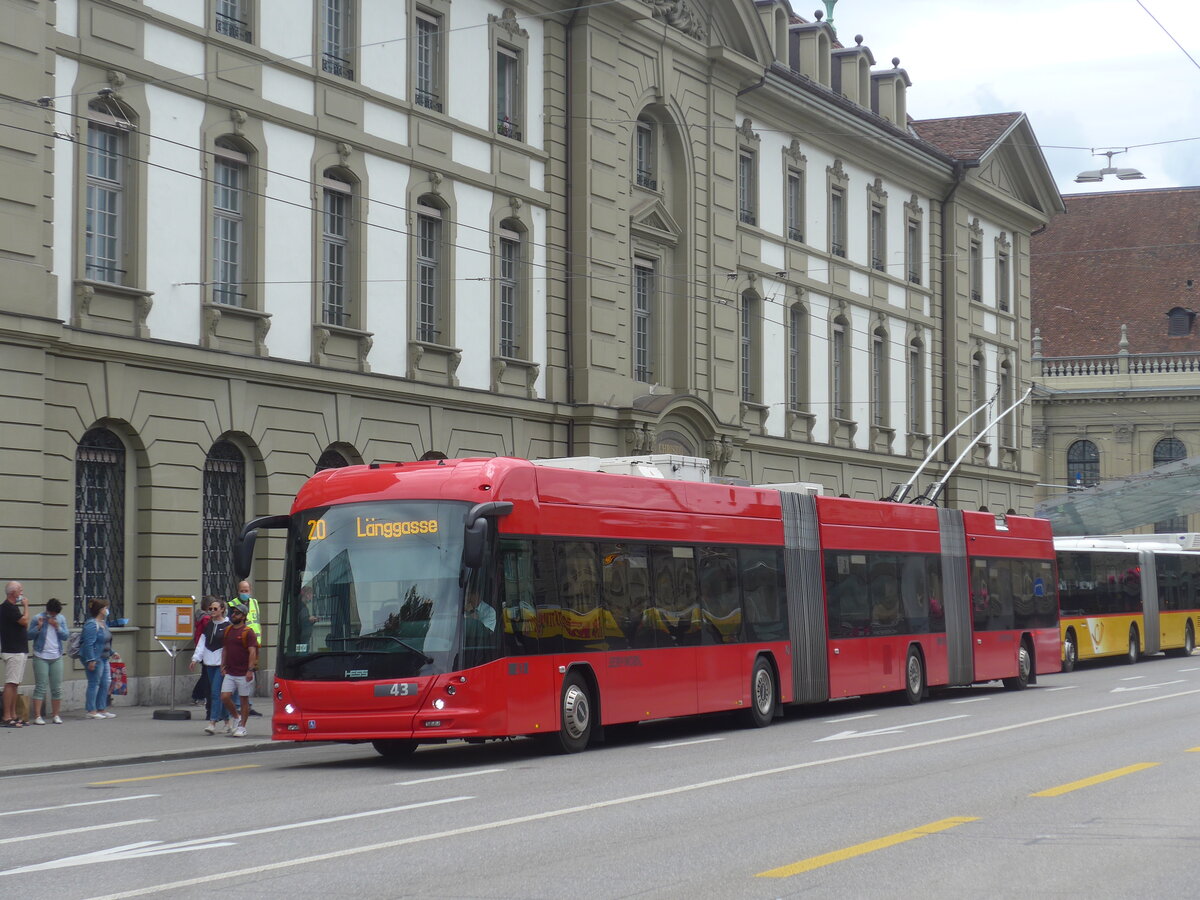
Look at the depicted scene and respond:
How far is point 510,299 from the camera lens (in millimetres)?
33094

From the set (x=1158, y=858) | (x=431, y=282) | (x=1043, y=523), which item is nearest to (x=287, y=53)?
(x=431, y=282)

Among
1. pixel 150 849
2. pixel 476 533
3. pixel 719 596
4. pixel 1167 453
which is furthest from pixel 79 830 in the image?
pixel 1167 453

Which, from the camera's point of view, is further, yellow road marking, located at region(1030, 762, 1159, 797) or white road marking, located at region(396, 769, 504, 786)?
white road marking, located at region(396, 769, 504, 786)

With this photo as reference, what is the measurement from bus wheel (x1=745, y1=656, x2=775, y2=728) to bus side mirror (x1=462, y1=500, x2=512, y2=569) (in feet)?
20.2

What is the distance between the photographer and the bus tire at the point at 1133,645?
43.3 metres

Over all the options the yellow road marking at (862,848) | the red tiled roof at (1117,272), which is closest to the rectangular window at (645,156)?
the yellow road marking at (862,848)

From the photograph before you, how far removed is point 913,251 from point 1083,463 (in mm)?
Result: 32575

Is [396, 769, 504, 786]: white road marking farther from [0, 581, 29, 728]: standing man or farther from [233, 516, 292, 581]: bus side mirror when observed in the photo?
[0, 581, 29, 728]: standing man

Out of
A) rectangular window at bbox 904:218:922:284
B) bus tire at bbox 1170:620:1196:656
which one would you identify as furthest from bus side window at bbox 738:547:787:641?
rectangular window at bbox 904:218:922:284

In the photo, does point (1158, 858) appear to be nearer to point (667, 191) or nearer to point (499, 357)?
point (499, 357)

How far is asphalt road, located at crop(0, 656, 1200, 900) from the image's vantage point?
9.68m

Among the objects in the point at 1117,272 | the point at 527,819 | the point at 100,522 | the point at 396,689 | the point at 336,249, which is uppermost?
the point at 1117,272

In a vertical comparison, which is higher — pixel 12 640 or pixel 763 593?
pixel 763 593

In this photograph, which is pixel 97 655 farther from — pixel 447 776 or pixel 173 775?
pixel 447 776
